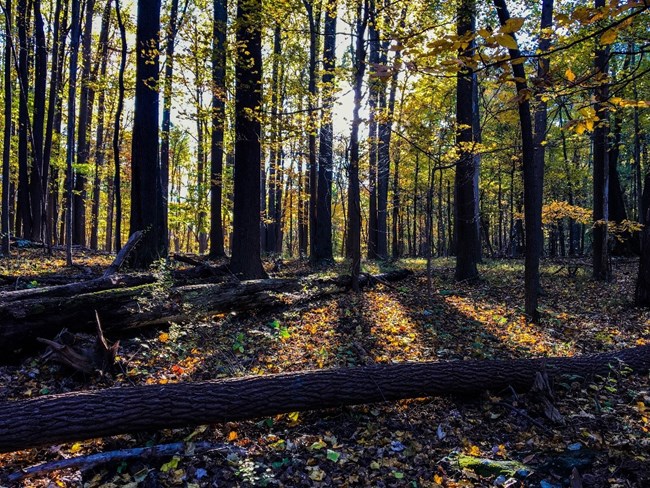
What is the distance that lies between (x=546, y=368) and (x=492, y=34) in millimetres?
4060

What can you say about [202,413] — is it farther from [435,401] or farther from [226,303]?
[226,303]

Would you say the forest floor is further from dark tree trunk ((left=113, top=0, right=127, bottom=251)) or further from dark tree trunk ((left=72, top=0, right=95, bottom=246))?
dark tree trunk ((left=72, top=0, right=95, bottom=246))

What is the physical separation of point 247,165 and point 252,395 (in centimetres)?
619

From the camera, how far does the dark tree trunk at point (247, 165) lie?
8.92m

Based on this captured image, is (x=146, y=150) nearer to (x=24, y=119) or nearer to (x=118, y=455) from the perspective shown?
(x=24, y=119)

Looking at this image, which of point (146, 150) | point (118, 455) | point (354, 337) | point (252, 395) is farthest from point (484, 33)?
point (146, 150)

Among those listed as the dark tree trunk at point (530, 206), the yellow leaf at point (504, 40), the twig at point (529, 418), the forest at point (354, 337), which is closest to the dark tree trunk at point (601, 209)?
the forest at point (354, 337)

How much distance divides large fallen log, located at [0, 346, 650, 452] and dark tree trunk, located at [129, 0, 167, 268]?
22.6 ft

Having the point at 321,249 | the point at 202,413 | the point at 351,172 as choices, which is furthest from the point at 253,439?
the point at 321,249

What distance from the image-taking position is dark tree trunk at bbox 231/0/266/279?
8.92m

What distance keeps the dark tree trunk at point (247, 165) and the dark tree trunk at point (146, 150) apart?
2.53m

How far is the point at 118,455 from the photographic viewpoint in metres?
3.56

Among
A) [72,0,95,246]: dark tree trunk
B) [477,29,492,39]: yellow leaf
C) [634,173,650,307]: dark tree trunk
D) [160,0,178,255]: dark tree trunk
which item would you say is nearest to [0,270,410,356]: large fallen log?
[160,0,178,255]: dark tree trunk

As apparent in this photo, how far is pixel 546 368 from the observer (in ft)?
15.9
